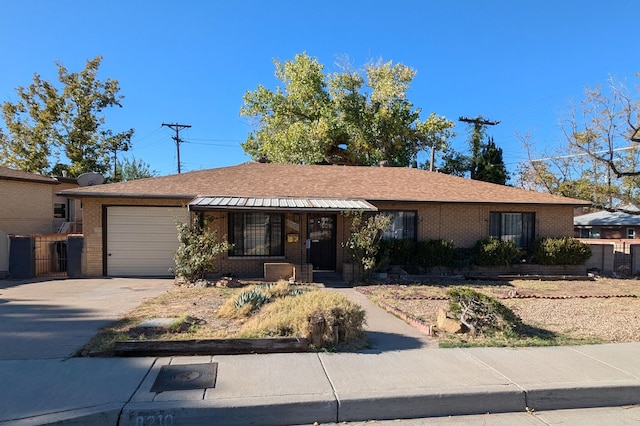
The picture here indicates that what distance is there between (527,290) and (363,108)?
19.0 meters

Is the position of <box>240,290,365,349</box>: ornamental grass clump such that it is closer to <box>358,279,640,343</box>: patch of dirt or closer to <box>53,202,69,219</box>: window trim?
<box>358,279,640,343</box>: patch of dirt

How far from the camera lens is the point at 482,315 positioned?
261 inches

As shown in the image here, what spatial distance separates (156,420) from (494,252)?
1311 centimetres

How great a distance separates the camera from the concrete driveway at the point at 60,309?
18.6 ft

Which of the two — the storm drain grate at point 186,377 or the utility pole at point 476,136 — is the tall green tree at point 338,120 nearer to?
the utility pole at point 476,136

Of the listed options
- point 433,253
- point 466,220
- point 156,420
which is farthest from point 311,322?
point 466,220

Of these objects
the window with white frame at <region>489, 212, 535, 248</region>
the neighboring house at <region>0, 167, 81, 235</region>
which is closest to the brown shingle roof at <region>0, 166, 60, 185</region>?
the neighboring house at <region>0, 167, 81, 235</region>

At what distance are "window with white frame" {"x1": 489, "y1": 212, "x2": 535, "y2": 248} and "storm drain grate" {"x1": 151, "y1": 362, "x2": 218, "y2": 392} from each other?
517 inches

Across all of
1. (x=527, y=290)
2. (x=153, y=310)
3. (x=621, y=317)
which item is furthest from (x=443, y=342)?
(x=527, y=290)

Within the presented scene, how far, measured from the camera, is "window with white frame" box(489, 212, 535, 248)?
15531mm

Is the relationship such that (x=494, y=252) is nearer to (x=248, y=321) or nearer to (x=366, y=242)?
(x=366, y=242)

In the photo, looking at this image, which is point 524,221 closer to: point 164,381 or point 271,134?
point 164,381

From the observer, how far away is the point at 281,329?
594 centimetres

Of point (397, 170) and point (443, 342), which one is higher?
point (397, 170)
